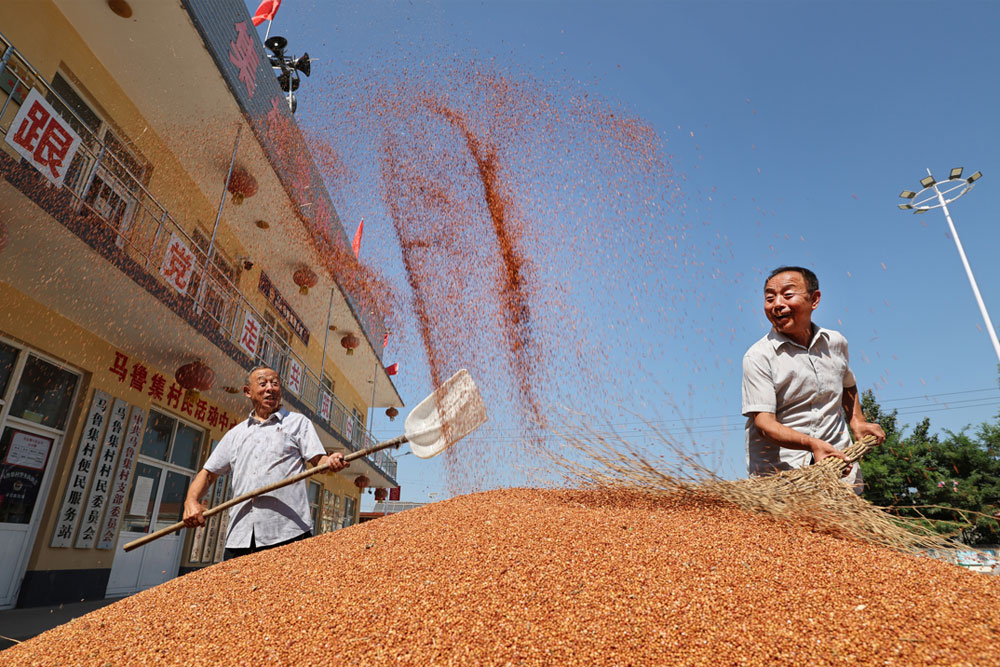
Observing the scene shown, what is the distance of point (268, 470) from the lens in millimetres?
3090

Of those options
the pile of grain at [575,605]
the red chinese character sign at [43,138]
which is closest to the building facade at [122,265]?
the red chinese character sign at [43,138]

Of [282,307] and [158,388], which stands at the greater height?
[282,307]

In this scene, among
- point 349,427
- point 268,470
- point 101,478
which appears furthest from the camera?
point 349,427

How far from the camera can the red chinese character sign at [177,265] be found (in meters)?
6.70

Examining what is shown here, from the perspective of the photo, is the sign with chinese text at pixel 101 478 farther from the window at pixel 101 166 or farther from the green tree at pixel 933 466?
the green tree at pixel 933 466

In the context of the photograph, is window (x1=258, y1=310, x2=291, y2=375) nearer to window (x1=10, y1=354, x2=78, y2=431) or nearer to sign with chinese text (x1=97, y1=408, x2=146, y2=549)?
sign with chinese text (x1=97, y1=408, x2=146, y2=549)

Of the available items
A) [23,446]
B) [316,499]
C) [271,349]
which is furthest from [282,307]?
[23,446]

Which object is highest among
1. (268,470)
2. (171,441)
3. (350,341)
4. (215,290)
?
(350,341)

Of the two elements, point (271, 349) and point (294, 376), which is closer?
point (271, 349)

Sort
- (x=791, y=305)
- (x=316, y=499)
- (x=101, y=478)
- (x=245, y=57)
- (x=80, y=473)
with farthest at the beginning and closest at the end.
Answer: (x=316, y=499) → (x=245, y=57) → (x=101, y=478) → (x=80, y=473) → (x=791, y=305)

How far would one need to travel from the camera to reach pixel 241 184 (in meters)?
9.34

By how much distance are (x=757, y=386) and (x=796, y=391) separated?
0.56 feet

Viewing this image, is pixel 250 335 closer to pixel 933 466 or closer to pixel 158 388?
pixel 158 388

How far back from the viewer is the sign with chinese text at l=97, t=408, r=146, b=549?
276 inches
